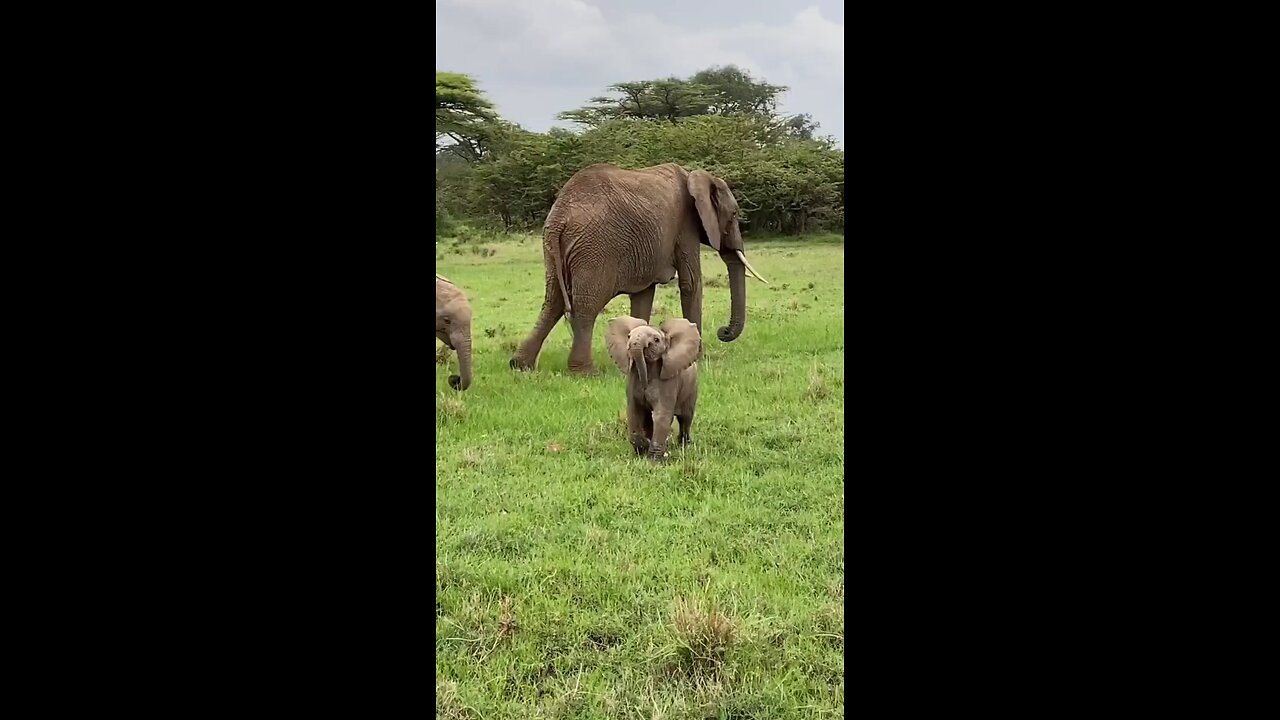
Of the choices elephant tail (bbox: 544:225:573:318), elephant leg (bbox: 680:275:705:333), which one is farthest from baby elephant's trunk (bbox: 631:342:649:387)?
elephant leg (bbox: 680:275:705:333)

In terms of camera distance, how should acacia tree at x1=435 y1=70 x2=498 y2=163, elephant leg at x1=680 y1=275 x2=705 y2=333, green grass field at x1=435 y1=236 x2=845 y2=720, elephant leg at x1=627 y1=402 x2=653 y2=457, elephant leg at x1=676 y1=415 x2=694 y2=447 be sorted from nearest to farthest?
green grass field at x1=435 y1=236 x2=845 y2=720
elephant leg at x1=627 y1=402 x2=653 y2=457
elephant leg at x1=676 y1=415 x2=694 y2=447
elephant leg at x1=680 y1=275 x2=705 y2=333
acacia tree at x1=435 y1=70 x2=498 y2=163

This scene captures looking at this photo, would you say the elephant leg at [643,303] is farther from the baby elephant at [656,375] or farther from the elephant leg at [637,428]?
the elephant leg at [637,428]

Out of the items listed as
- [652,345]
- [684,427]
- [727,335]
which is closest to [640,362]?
[652,345]

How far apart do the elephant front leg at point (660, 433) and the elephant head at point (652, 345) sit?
18cm

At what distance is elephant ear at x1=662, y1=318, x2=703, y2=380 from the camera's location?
442cm

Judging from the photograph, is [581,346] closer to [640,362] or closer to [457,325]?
[457,325]

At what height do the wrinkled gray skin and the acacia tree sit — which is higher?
the acacia tree

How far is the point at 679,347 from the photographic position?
4480 millimetres

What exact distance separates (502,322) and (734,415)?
4258mm

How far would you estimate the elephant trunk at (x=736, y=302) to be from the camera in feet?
24.5

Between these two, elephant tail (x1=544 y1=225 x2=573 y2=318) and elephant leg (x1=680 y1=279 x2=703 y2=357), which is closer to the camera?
elephant tail (x1=544 y1=225 x2=573 y2=318)

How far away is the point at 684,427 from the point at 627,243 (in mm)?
2721

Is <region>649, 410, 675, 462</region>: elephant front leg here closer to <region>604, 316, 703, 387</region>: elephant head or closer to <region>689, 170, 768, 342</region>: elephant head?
<region>604, 316, 703, 387</region>: elephant head

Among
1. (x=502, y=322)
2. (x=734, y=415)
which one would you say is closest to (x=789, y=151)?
(x=502, y=322)
